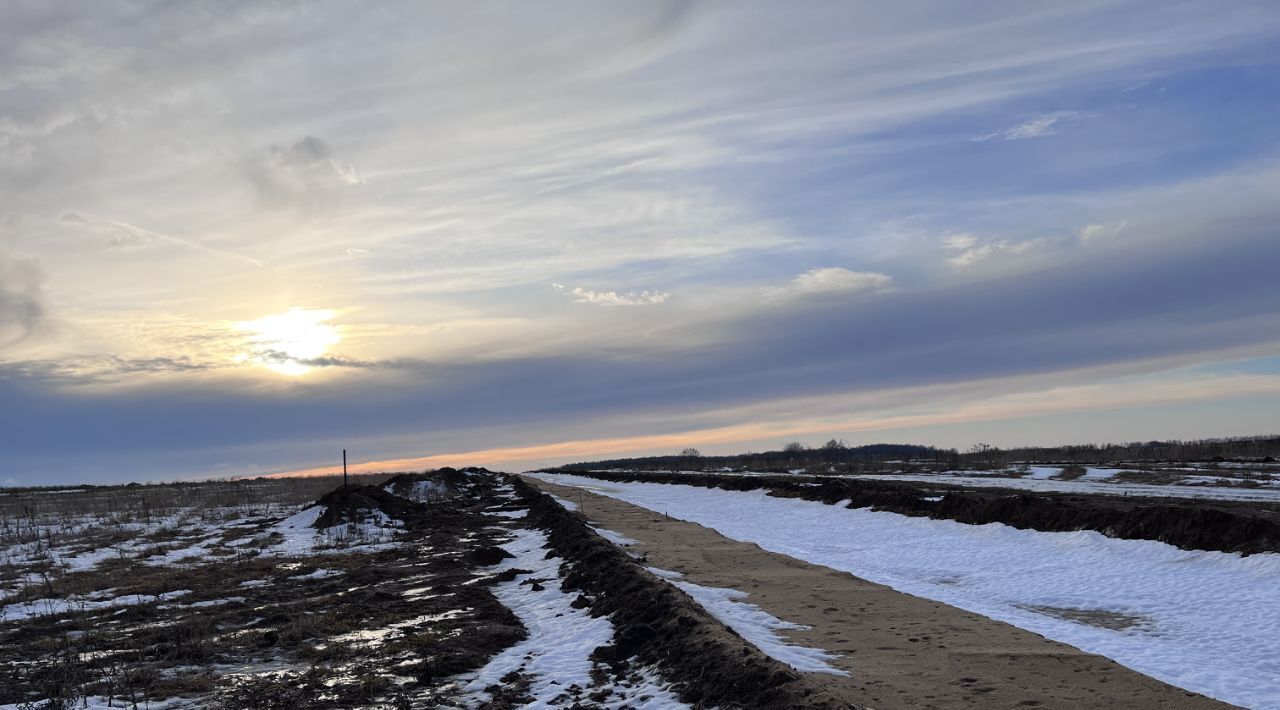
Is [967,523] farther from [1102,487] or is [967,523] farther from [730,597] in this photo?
[1102,487]

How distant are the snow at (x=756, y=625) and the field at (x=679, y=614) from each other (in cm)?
8

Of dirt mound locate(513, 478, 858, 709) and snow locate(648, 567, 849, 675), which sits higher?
dirt mound locate(513, 478, 858, 709)

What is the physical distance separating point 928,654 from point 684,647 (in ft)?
9.67

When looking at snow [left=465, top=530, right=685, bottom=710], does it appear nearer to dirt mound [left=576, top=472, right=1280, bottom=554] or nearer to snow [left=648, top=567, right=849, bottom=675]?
snow [left=648, top=567, right=849, bottom=675]

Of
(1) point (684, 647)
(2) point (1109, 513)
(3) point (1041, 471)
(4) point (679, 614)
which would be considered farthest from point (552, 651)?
(3) point (1041, 471)

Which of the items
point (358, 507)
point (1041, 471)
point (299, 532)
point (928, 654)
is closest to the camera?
point (928, 654)

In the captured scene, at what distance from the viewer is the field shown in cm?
941

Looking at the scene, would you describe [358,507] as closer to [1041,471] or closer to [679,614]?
[679,614]

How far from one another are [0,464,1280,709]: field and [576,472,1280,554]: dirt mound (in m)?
0.09

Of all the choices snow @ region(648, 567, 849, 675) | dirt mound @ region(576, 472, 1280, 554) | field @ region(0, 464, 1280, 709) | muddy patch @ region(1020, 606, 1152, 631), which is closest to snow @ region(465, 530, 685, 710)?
field @ region(0, 464, 1280, 709)

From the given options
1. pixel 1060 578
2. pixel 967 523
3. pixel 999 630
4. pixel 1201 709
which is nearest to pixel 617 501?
pixel 967 523

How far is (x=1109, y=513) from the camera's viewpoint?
21.9m

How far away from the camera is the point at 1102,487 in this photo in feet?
128

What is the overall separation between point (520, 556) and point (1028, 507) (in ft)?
48.9
